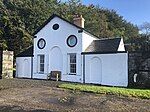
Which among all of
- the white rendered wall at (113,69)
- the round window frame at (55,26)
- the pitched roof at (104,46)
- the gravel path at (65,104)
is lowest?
the gravel path at (65,104)

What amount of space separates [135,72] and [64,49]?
8.08 meters

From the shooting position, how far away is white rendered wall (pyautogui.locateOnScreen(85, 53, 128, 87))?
74.5 ft

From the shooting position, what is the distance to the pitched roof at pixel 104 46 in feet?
80.9

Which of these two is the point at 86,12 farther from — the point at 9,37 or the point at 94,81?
the point at 94,81

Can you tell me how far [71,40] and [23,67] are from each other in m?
7.30

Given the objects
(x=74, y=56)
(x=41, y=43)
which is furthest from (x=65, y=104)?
(x=41, y=43)

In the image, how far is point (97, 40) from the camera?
27688mm

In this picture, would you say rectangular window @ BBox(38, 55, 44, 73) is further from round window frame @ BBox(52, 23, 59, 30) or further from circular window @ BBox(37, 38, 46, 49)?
round window frame @ BBox(52, 23, 59, 30)

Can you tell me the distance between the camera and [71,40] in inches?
1061

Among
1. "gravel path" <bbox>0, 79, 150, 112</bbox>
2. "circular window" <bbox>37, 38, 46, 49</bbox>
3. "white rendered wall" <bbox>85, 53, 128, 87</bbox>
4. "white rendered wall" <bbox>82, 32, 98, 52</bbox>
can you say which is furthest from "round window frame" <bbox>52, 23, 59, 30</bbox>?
"gravel path" <bbox>0, 79, 150, 112</bbox>

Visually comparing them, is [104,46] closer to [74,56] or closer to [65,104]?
[74,56]

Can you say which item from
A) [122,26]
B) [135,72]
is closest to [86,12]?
[122,26]

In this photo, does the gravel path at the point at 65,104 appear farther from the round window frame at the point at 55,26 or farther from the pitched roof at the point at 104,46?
the round window frame at the point at 55,26

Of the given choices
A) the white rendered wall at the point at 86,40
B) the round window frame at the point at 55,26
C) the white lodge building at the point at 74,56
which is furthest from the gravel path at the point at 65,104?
the round window frame at the point at 55,26
